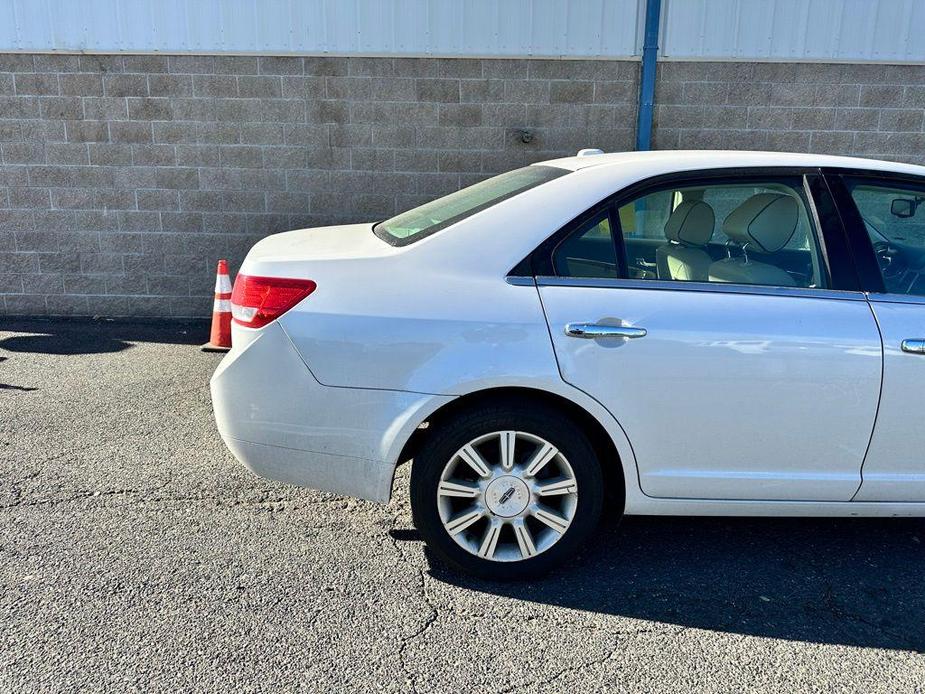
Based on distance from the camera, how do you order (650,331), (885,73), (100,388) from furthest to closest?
1. (885,73)
2. (100,388)
3. (650,331)

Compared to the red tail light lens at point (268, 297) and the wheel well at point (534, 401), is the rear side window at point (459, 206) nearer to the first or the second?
the red tail light lens at point (268, 297)

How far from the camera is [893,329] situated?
118 inches

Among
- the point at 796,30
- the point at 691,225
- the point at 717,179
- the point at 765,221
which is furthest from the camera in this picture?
the point at 796,30

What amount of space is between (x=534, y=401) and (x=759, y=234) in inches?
49.2

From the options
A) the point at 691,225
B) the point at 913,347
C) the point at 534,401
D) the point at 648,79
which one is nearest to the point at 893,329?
the point at 913,347

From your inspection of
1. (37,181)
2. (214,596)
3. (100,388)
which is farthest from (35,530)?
(37,181)

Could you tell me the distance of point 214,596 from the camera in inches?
118

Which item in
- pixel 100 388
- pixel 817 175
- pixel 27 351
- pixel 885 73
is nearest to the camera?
pixel 817 175

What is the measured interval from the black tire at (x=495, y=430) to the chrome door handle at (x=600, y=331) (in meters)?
0.31

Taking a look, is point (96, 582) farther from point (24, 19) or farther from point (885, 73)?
point (885, 73)

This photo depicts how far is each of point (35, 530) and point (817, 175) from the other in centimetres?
358

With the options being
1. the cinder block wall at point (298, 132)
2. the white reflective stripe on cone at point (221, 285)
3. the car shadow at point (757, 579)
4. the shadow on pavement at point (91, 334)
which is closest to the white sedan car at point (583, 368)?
the car shadow at point (757, 579)

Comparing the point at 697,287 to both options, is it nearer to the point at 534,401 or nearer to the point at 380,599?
the point at 534,401

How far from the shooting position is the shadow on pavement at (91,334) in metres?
6.39
